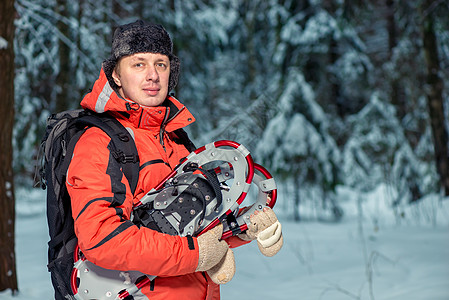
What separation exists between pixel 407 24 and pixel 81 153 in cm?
1038

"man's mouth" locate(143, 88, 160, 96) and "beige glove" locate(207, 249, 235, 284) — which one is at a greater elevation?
"man's mouth" locate(143, 88, 160, 96)

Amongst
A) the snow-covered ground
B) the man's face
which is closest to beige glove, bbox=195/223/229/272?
the man's face

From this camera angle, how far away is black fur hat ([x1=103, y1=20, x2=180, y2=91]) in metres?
2.07

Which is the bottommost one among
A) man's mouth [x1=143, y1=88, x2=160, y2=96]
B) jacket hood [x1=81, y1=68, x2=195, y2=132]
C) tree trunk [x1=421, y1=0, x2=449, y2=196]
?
tree trunk [x1=421, y1=0, x2=449, y2=196]

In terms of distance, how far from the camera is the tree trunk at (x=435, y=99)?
877cm

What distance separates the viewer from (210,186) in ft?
6.31

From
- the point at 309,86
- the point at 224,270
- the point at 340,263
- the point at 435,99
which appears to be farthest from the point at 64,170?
the point at 435,99

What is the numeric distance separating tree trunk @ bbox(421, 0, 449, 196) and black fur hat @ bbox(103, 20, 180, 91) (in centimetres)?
790

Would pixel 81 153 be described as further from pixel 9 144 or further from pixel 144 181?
pixel 9 144

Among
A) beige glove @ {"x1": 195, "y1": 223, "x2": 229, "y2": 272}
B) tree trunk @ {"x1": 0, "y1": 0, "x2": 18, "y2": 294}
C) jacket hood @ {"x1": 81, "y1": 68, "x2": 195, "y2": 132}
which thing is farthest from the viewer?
tree trunk @ {"x1": 0, "y1": 0, "x2": 18, "y2": 294}

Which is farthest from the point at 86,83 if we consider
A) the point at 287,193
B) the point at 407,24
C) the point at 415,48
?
the point at 415,48

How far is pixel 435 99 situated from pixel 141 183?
8.51 meters

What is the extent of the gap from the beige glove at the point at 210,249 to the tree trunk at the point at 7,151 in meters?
2.77

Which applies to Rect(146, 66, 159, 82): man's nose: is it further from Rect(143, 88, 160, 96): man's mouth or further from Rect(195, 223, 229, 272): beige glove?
Rect(195, 223, 229, 272): beige glove
